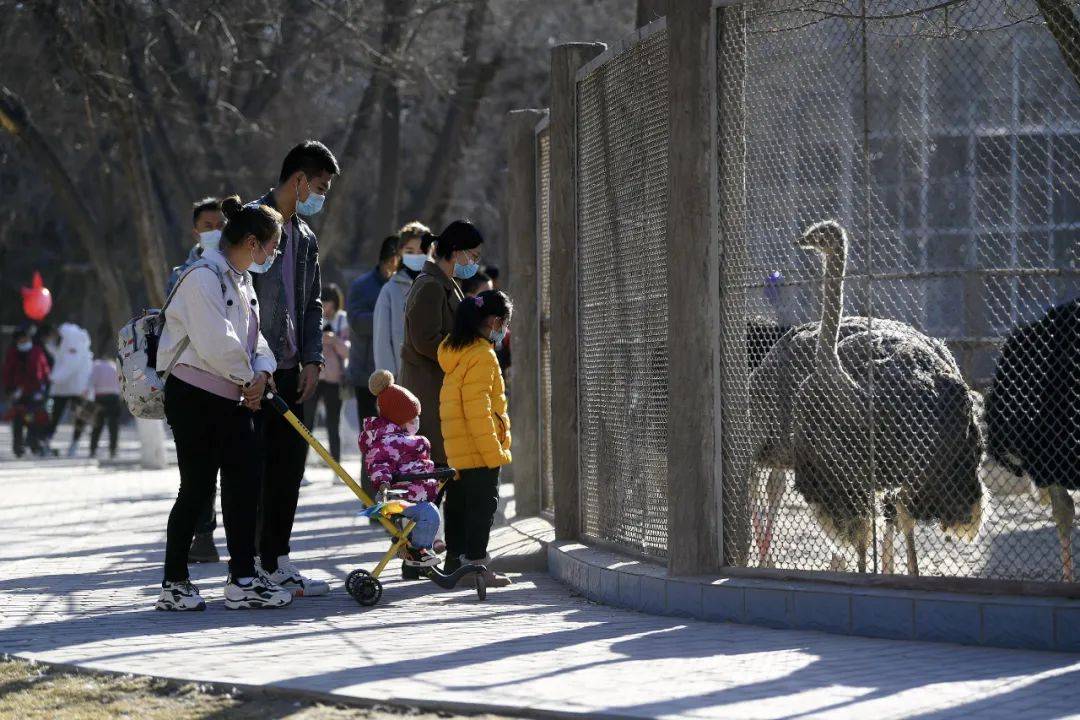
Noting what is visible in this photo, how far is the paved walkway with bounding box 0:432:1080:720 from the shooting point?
6.04 m

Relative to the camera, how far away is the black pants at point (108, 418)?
2469 cm

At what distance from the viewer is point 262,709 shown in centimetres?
611

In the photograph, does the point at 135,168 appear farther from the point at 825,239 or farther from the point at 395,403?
the point at 825,239

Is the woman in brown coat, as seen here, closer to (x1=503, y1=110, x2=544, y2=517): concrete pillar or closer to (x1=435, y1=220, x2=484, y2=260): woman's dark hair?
(x1=435, y1=220, x2=484, y2=260): woman's dark hair

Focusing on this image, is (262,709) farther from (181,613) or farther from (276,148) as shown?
(276,148)

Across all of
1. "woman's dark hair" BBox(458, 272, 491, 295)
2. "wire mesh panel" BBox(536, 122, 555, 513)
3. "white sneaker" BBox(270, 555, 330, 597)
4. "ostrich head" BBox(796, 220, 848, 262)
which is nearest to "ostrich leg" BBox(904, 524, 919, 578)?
"ostrich head" BBox(796, 220, 848, 262)

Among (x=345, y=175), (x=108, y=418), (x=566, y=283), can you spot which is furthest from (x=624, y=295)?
(x=108, y=418)

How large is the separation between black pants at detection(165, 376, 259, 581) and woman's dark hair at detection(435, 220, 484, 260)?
68.1 inches

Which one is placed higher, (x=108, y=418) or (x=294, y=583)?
(x=108, y=418)

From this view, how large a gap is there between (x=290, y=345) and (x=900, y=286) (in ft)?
9.89

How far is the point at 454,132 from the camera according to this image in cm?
2514

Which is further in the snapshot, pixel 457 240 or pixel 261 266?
pixel 457 240

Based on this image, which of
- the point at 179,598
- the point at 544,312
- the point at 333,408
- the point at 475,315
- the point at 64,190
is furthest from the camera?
the point at 64,190

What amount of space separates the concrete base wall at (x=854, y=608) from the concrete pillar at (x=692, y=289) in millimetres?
219
